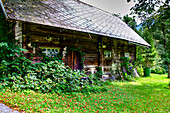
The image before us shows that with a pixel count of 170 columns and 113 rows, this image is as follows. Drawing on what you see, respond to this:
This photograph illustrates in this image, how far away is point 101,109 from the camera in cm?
382

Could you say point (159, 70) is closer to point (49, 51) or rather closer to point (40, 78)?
point (49, 51)

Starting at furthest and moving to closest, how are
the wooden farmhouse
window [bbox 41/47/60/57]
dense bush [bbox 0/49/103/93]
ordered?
window [bbox 41/47/60/57] < the wooden farmhouse < dense bush [bbox 0/49/103/93]

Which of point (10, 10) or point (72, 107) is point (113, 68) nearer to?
point (72, 107)

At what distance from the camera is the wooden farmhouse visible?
531cm

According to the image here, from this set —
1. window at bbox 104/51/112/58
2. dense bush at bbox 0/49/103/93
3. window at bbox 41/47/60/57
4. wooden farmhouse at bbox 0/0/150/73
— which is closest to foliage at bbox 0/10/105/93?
dense bush at bbox 0/49/103/93

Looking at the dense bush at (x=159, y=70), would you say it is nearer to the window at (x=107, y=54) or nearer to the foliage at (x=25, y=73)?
the window at (x=107, y=54)

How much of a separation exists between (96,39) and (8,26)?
17.3 feet

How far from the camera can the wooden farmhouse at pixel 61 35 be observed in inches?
209

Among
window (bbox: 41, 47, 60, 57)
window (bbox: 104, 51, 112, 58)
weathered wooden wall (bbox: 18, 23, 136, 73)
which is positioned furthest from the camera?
window (bbox: 104, 51, 112, 58)

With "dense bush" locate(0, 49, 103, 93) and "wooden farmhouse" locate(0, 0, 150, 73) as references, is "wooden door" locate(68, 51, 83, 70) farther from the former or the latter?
"dense bush" locate(0, 49, 103, 93)

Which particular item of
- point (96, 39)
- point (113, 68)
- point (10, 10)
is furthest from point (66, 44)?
point (113, 68)

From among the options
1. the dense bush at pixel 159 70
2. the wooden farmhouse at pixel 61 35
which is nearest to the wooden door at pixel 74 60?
the wooden farmhouse at pixel 61 35

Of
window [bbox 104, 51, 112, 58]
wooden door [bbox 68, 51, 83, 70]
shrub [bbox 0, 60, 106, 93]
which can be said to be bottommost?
shrub [bbox 0, 60, 106, 93]

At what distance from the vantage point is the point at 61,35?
265 inches
